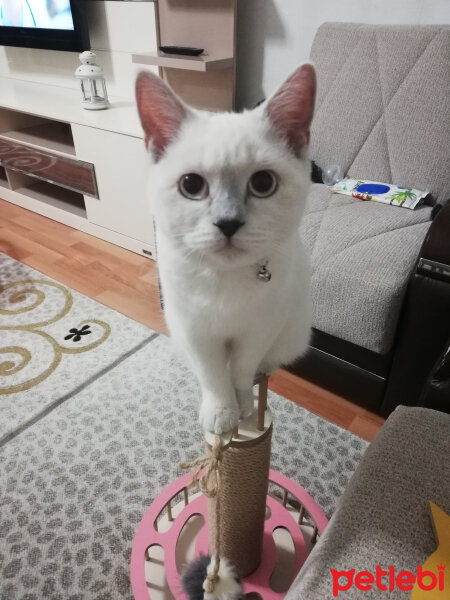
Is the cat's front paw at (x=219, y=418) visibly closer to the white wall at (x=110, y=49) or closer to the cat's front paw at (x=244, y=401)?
the cat's front paw at (x=244, y=401)

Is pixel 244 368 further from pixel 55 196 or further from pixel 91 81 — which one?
pixel 55 196

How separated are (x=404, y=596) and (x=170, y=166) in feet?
2.17

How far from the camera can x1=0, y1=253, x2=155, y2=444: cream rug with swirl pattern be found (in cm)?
153

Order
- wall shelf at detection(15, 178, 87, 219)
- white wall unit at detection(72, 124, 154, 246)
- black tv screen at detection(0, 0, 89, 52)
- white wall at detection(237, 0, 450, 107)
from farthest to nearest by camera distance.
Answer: wall shelf at detection(15, 178, 87, 219) → black tv screen at detection(0, 0, 89, 52) → white wall unit at detection(72, 124, 154, 246) → white wall at detection(237, 0, 450, 107)

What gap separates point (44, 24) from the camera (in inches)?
100

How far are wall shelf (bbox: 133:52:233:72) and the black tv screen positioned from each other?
0.67 meters

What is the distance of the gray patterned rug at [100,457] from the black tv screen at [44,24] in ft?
5.75

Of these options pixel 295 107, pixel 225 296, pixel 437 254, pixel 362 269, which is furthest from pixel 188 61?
pixel 225 296

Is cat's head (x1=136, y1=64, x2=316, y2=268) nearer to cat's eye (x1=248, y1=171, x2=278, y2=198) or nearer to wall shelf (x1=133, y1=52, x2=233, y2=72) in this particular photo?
cat's eye (x1=248, y1=171, x2=278, y2=198)

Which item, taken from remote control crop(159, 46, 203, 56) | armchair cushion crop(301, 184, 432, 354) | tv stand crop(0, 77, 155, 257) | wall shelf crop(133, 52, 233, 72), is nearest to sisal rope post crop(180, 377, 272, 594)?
armchair cushion crop(301, 184, 432, 354)

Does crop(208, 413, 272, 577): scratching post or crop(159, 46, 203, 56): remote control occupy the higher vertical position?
crop(159, 46, 203, 56): remote control

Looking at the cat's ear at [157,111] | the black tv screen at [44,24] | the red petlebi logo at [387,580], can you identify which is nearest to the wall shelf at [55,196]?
the black tv screen at [44,24]

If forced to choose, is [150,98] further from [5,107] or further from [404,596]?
[5,107]

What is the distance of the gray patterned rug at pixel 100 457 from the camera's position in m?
1.08
